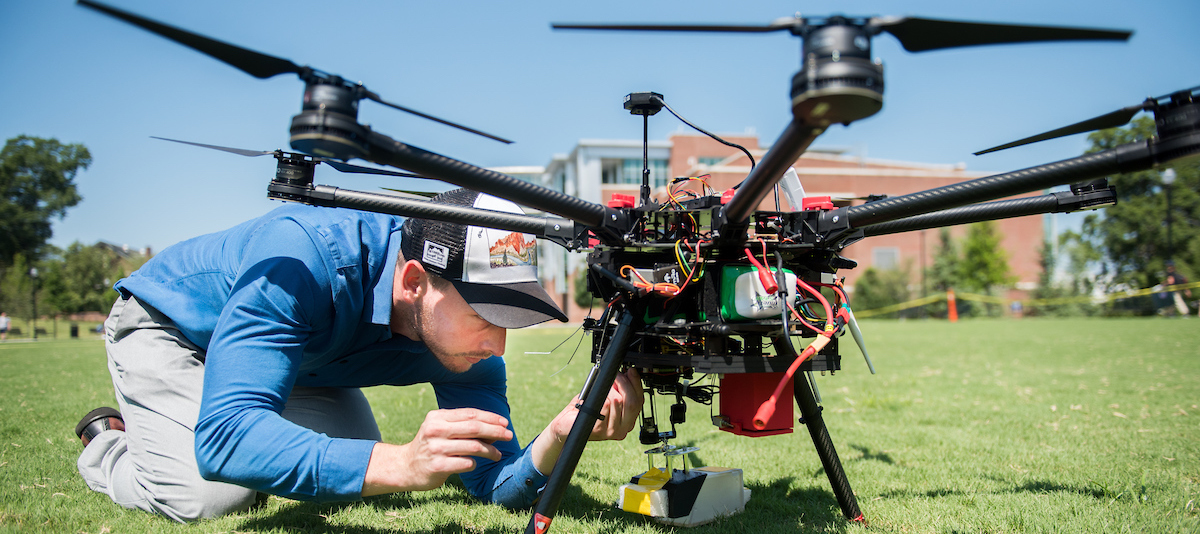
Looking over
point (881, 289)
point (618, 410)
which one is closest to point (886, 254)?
point (881, 289)

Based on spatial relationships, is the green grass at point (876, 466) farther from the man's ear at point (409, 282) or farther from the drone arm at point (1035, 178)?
the drone arm at point (1035, 178)

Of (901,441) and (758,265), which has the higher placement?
(758,265)

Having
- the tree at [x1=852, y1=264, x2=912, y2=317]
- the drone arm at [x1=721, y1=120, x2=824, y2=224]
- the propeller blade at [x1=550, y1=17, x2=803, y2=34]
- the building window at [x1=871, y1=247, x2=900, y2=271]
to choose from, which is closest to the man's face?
the drone arm at [x1=721, y1=120, x2=824, y2=224]

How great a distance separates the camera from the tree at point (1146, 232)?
43.5 meters

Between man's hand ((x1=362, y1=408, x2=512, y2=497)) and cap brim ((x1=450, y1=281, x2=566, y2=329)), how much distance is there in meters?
0.55

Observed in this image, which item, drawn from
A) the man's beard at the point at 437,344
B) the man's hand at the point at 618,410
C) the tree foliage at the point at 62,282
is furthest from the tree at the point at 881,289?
the tree foliage at the point at 62,282

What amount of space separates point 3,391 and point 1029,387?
38.2ft

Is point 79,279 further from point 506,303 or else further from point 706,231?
point 706,231

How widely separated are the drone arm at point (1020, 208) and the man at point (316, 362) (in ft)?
4.01

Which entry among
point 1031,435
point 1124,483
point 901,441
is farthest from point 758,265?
point 1031,435

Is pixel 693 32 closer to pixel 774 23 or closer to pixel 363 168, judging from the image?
pixel 774 23

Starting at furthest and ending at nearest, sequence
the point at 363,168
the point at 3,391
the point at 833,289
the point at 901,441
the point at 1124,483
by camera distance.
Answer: the point at 3,391, the point at 901,441, the point at 1124,483, the point at 363,168, the point at 833,289

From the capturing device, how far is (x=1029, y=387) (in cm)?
764

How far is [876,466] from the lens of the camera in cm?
400
